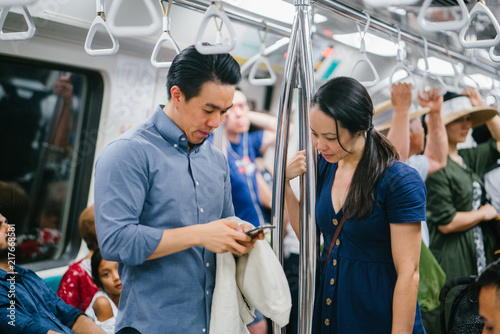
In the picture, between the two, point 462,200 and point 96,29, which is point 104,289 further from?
point 462,200

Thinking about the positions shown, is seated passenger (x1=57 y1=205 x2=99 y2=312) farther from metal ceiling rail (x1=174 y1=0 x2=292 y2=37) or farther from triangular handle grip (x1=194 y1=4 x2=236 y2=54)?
triangular handle grip (x1=194 y1=4 x2=236 y2=54)

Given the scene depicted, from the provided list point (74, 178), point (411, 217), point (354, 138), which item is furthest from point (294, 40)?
point (74, 178)

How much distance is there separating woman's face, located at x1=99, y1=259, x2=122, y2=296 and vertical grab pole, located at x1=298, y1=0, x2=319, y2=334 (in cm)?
133

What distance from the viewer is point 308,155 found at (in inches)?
78.6

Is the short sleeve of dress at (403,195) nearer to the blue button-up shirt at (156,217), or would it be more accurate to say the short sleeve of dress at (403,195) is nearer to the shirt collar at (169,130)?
the blue button-up shirt at (156,217)

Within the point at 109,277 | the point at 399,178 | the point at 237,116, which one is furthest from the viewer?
the point at 237,116

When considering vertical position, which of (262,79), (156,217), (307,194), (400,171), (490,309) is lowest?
(490,309)

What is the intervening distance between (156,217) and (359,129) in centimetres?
83

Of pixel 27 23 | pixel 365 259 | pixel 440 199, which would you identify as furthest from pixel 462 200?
pixel 27 23

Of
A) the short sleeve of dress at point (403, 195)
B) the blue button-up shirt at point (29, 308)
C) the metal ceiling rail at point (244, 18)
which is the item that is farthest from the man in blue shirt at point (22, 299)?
the short sleeve of dress at point (403, 195)

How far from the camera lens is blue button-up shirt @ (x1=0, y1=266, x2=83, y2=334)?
2.01 metres

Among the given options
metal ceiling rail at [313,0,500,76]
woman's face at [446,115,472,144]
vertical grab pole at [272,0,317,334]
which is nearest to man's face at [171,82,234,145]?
vertical grab pole at [272,0,317,334]

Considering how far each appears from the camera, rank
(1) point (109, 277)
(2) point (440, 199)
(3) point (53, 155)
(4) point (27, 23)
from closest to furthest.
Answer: (4) point (27, 23)
(1) point (109, 277)
(2) point (440, 199)
(3) point (53, 155)

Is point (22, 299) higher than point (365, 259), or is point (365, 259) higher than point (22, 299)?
point (365, 259)
